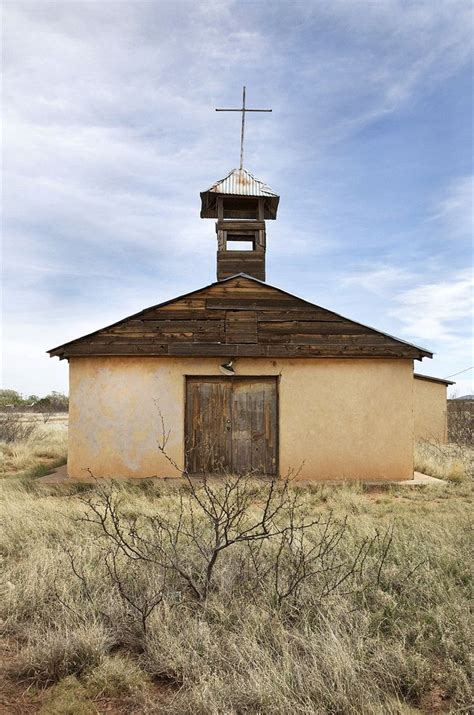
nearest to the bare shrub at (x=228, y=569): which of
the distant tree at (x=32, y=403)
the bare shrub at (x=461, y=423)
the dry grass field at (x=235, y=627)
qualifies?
the dry grass field at (x=235, y=627)

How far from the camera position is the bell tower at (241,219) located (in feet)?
43.3

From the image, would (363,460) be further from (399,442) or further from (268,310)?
(268,310)

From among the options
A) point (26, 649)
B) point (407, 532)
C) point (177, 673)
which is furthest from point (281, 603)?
point (407, 532)

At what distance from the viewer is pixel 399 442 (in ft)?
38.1

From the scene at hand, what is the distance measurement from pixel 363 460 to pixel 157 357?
→ 473cm

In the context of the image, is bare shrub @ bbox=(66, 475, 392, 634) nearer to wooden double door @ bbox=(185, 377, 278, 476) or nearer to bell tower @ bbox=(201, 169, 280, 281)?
wooden double door @ bbox=(185, 377, 278, 476)

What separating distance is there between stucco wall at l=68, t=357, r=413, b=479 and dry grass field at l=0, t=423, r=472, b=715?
4.71 meters

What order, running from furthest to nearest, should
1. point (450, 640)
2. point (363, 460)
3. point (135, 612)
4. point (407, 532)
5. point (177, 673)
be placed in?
point (363, 460)
point (407, 532)
point (135, 612)
point (450, 640)
point (177, 673)

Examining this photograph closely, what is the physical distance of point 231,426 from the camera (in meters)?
11.7

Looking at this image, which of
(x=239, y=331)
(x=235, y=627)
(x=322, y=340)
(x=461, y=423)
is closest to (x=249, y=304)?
(x=239, y=331)

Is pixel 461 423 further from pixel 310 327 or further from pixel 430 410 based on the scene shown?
pixel 310 327

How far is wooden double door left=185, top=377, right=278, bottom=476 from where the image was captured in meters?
11.6

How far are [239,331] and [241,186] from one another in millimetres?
4023

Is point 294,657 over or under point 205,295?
→ under
